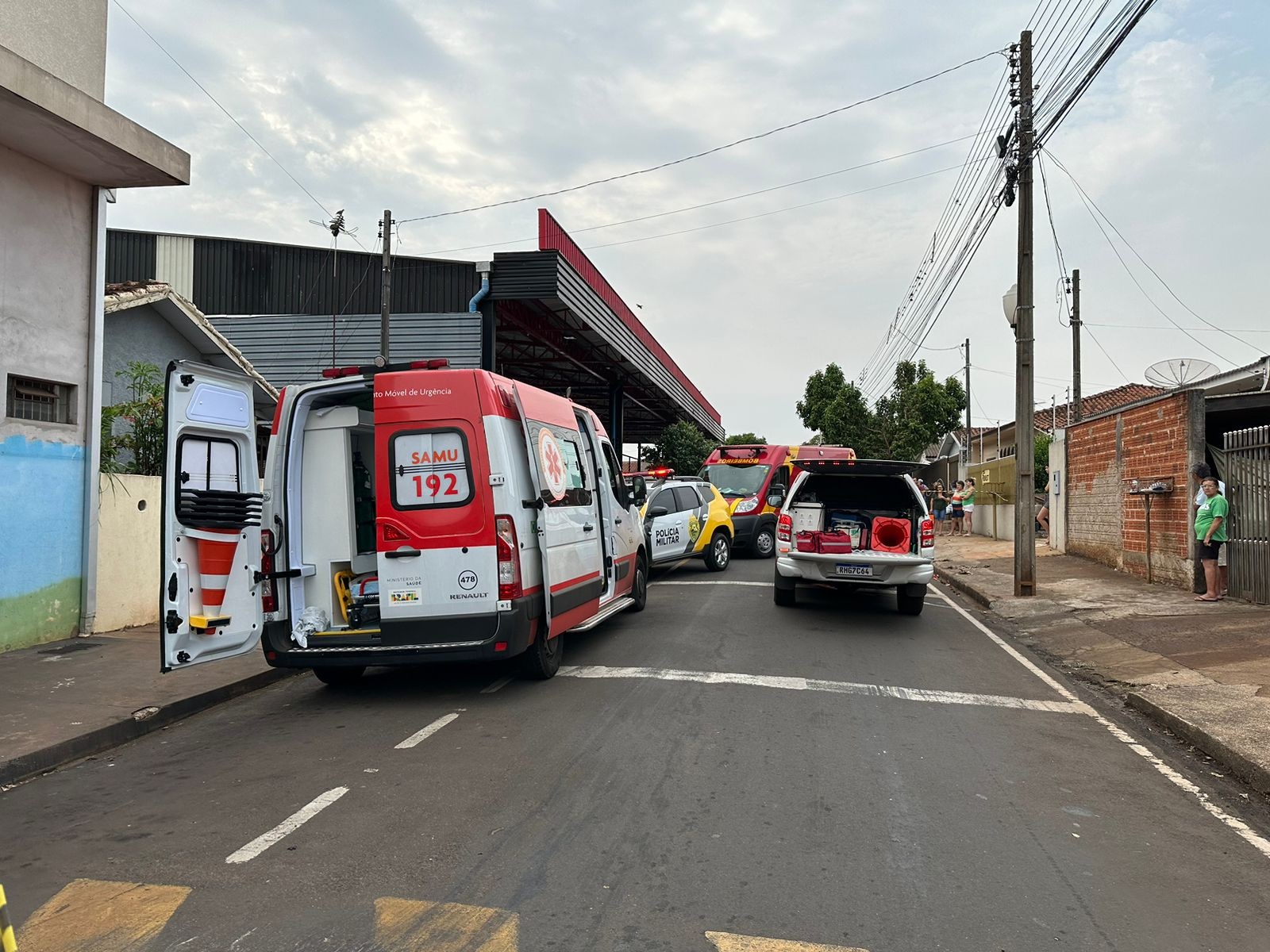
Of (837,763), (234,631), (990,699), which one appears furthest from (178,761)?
(990,699)

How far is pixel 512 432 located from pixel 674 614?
4803 millimetres

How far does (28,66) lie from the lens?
7633mm

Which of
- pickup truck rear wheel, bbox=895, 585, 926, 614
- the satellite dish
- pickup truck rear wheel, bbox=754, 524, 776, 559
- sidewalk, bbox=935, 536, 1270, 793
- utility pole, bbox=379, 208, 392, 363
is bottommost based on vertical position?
sidewalk, bbox=935, 536, 1270, 793

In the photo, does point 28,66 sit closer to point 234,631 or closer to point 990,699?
point 234,631

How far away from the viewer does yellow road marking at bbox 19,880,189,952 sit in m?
3.34

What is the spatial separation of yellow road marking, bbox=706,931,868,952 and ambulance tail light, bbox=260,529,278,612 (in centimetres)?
478

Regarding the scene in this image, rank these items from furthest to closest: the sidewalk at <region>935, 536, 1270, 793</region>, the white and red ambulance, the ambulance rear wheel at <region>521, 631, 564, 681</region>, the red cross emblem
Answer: the red cross emblem → the ambulance rear wheel at <region>521, 631, 564, 681</region> → the sidewalk at <region>935, 536, 1270, 793</region> → the white and red ambulance

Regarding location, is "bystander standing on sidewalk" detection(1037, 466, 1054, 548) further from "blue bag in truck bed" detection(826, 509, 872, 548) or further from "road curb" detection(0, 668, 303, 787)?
"road curb" detection(0, 668, 303, 787)

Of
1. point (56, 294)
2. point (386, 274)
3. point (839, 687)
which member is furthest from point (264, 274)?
point (839, 687)

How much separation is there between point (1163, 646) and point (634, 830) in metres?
7.22

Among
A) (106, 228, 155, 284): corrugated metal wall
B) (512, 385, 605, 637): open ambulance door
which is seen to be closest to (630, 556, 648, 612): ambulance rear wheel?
(512, 385, 605, 637): open ambulance door

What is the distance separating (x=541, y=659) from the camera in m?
7.30

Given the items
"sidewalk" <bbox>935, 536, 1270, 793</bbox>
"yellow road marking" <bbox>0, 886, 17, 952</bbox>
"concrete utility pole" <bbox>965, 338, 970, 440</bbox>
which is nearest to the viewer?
"yellow road marking" <bbox>0, 886, 17, 952</bbox>

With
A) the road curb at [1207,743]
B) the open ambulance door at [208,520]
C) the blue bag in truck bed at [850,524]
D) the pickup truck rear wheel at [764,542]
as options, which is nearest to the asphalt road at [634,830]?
the road curb at [1207,743]
